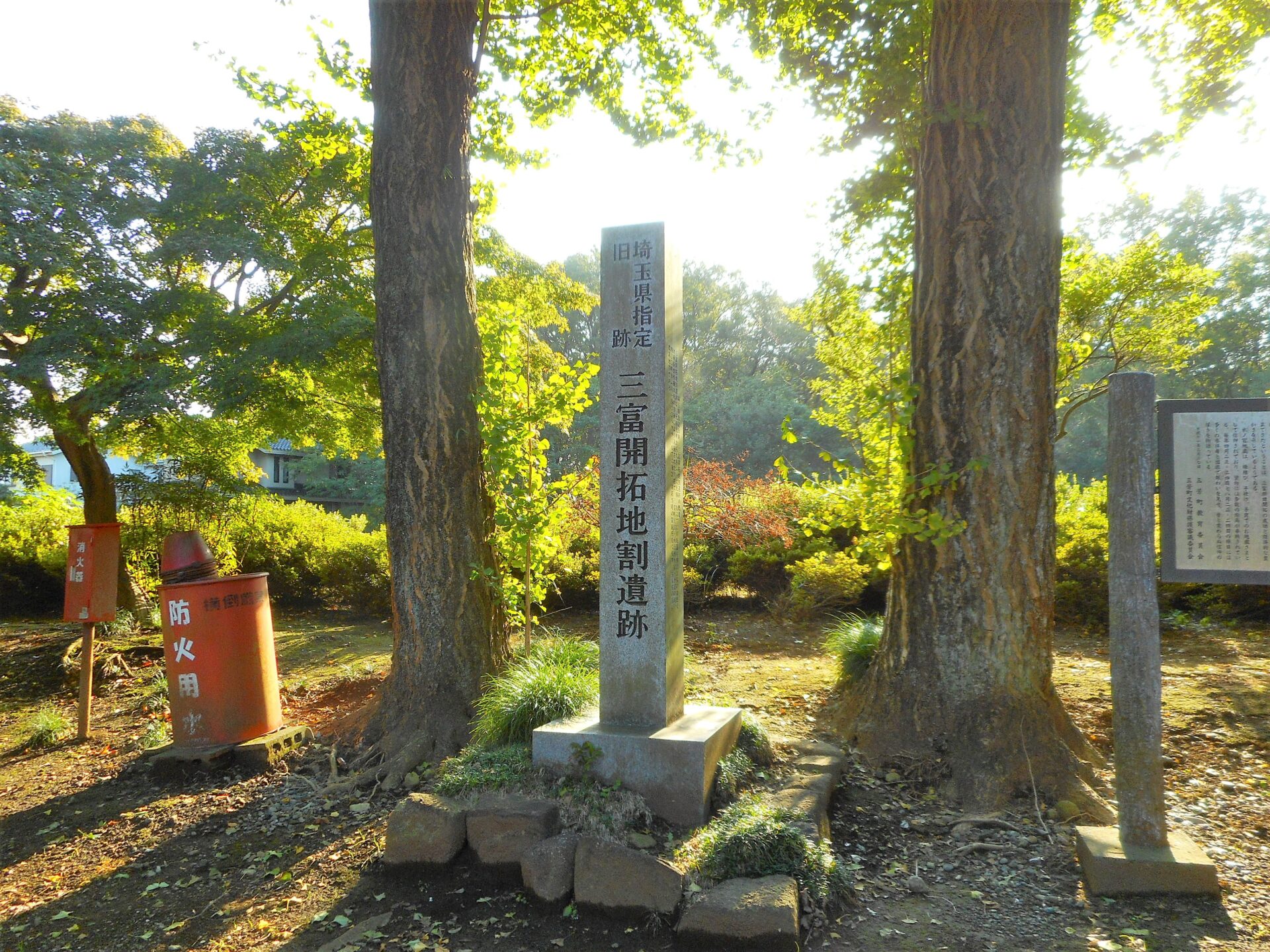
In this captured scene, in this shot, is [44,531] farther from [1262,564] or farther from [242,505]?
[1262,564]

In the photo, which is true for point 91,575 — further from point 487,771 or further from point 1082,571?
point 1082,571

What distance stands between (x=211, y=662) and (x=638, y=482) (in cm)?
325

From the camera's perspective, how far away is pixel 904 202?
6328mm

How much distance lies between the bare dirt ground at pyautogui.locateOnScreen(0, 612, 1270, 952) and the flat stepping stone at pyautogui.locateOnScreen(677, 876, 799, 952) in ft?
0.51

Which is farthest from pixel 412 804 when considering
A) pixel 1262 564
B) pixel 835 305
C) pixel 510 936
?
pixel 835 305

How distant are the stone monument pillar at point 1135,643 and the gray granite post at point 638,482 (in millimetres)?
1956

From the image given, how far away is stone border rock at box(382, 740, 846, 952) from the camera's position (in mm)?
2908

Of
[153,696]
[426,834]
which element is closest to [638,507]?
[426,834]

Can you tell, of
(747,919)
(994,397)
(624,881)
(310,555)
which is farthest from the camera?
(310,555)

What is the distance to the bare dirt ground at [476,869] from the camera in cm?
308

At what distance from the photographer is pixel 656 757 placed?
3.71m

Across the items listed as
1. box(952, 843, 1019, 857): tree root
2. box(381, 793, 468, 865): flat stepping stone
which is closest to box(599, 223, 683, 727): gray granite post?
box(381, 793, 468, 865): flat stepping stone

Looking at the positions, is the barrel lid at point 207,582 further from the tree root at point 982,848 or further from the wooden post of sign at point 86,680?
the tree root at point 982,848

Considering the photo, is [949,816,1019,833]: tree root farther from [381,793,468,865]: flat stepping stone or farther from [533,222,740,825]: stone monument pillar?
[381,793,468,865]: flat stepping stone
